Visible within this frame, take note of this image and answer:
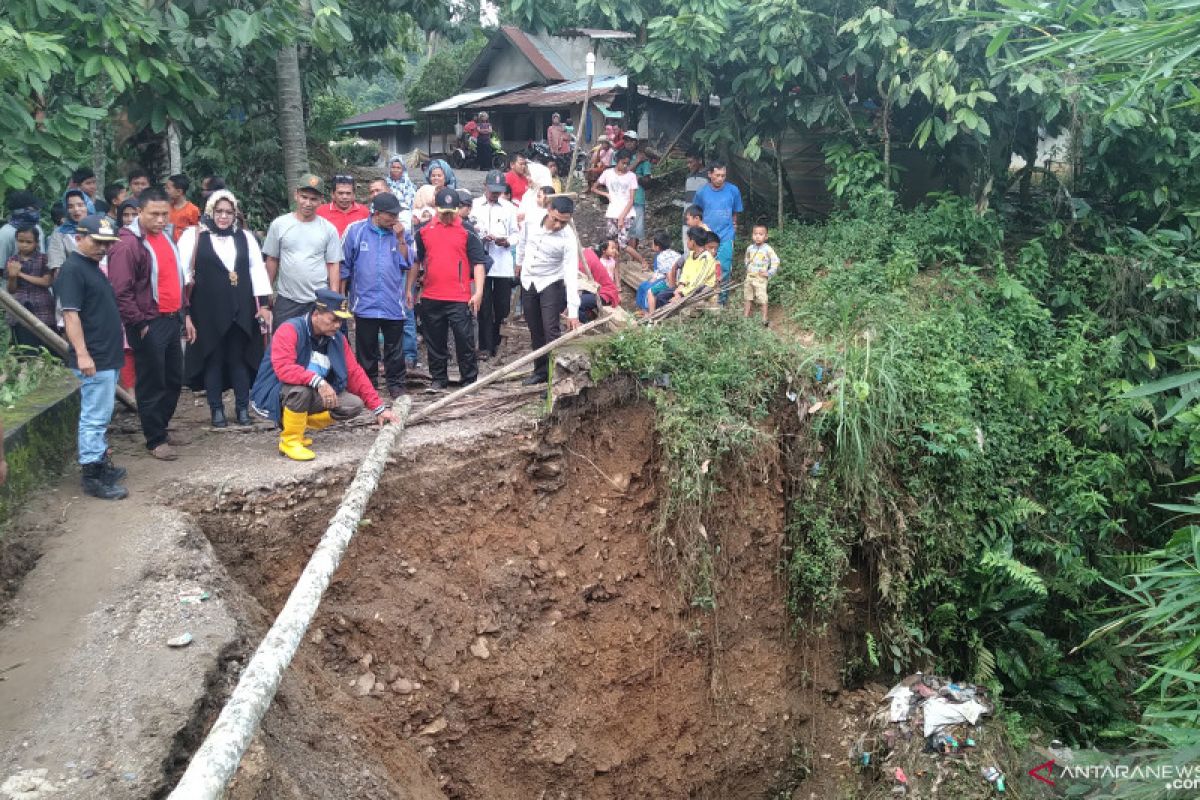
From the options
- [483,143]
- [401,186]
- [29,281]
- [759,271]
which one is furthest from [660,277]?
[483,143]

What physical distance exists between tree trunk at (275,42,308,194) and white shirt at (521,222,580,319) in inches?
170

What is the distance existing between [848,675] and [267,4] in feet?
23.8

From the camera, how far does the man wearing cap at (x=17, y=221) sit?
726cm

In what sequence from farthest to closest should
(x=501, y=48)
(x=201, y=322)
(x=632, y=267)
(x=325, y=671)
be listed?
(x=501, y=48) < (x=632, y=267) < (x=201, y=322) < (x=325, y=671)

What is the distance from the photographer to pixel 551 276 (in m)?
7.89

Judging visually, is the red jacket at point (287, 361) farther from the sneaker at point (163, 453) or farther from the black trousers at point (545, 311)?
the black trousers at point (545, 311)

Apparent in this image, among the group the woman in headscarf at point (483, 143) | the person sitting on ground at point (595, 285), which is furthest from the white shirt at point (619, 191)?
the woman in headscarf at point (483, 143)

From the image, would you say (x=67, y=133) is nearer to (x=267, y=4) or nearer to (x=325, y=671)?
(x=267, y=4)

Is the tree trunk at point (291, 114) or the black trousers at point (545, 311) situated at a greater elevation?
A: the tree trunk at point (291, 114)

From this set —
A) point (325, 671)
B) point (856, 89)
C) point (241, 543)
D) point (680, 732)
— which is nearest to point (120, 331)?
point (241, 543)

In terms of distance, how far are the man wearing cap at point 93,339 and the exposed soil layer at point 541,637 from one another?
726mm

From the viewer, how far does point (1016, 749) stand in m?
7.56

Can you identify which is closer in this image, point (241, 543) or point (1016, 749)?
point (241, 543)

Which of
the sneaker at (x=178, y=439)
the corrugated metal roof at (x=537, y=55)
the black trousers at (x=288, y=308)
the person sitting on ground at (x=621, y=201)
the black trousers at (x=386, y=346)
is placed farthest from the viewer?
the corrugated metal roof at (x=537, y=55)
